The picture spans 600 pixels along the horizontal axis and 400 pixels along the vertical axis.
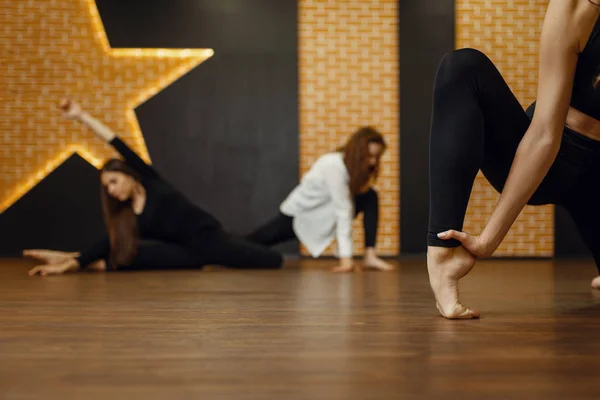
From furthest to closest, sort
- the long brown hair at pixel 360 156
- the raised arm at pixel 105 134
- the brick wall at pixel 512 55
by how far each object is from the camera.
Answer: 1. the brick wall at pixel 512 55
2. the long brown hair at pixel 360 156
3. the raised arm at pixel 105 134

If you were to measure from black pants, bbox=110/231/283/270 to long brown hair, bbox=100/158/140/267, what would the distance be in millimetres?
179

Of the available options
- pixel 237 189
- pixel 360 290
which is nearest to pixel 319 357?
pixel 360 290

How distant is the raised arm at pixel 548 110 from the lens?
5.84 feet

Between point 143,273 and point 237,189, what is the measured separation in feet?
5.55

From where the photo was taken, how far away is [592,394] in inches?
41.5

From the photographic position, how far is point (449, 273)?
1.84m

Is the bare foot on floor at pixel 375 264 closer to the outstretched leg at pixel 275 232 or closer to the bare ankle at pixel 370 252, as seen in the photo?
the bare ankle at pixel 370 252

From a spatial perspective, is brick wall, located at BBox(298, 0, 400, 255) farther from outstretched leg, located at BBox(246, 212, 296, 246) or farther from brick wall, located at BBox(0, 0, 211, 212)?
outstretched leg, located at BBox(246, 212, 296, 246)

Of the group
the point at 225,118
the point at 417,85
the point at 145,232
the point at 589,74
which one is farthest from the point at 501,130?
the point at 225,118

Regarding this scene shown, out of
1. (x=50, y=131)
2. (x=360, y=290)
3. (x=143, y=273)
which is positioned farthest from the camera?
(x=50, y=131)

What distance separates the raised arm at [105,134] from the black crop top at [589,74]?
2680 mm

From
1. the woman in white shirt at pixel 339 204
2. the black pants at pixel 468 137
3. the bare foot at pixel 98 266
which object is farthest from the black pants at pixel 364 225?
the black pants at pixel 468 137

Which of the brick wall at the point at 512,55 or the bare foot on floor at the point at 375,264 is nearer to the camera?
the bare foot on floor at the point at 375,264

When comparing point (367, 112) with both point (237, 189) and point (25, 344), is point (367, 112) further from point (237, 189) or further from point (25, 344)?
point (25, 344)
